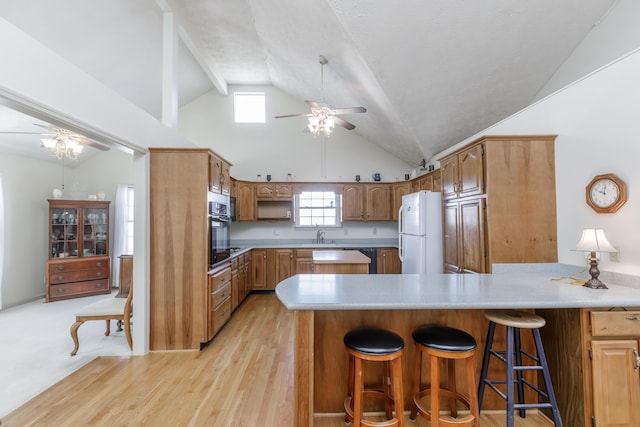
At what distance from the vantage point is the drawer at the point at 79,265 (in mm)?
4637

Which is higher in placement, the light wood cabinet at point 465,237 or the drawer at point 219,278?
the light wood cabinet at point 465,237

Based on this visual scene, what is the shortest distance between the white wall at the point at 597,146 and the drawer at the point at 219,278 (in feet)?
11.0

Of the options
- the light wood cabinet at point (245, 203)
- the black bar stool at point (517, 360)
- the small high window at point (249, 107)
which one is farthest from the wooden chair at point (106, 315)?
the small high window at point (249, 107)

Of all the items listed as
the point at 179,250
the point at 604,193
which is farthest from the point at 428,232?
the point at 179,250

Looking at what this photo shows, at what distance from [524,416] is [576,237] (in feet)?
4.73

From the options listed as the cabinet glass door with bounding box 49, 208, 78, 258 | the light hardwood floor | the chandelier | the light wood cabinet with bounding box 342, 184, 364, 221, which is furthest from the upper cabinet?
the cabinet glass door with bounding box 49, 208, 78, 258

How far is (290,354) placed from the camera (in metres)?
2.80

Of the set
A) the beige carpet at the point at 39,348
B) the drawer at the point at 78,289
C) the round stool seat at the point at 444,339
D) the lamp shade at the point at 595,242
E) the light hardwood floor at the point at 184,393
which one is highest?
the lamp shade at the point at 595,242

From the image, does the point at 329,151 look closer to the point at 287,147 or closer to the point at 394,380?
the point at 287,147

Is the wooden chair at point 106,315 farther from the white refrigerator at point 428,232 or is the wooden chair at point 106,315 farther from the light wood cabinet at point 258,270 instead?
the white refrigerator at point 428,232

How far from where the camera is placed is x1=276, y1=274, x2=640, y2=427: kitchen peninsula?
1504 millimetres

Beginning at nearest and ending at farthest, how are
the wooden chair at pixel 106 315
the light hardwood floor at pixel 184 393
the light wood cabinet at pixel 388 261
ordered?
the light hardwood floor at pixel 184 393
the wooden chair at pixel 106 315
the light wood cabinet at pixel 388 261

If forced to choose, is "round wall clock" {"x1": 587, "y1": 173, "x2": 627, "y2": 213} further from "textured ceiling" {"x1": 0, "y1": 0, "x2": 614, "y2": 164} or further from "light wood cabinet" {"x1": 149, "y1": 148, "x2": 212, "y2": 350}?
"light wood cabinet" {"x1": 149, "y1": 148, "x2": 212, "y2": 350}

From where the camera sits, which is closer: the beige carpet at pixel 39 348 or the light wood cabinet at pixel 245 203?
the beige carpet at pixel 39 348
